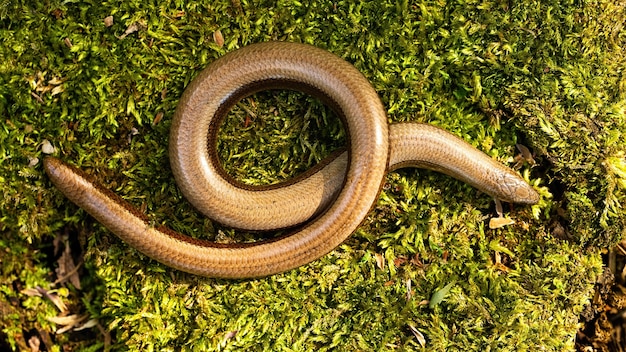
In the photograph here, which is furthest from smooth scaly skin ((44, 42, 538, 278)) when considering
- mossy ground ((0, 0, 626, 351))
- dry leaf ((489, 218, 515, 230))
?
dry leaf ((489, 218, 515, 230))

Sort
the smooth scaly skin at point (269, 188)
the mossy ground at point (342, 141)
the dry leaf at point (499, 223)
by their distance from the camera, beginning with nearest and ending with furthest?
1. the smooth scaly skin at point (269, 188)
2. the mossy ground at point (342, 141)
3. the dry leaf at point (499, 223)

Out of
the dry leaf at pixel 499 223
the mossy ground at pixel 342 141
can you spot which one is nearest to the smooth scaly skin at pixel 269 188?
the mossy ground at pixel 342 141

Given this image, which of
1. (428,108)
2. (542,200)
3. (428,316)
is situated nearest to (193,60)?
(428,108)

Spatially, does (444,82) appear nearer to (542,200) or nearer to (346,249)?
(542,200)

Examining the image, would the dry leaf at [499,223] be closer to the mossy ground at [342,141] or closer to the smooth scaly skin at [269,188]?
the mossy ground at [342,141]

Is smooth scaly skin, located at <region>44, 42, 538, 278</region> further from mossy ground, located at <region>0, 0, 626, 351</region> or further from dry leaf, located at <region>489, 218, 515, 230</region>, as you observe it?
dry leaf, located at <region>489, 218, 515, 230</region>
